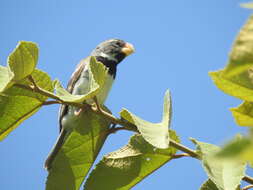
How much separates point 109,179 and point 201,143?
0.43 metres

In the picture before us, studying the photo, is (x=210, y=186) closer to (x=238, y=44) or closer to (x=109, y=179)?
(x=109, y=179)

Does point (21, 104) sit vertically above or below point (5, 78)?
below

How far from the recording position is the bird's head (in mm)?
4965

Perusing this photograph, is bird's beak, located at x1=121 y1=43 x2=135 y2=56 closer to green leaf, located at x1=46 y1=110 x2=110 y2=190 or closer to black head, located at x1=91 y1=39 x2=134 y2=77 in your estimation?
black head, located at x1=91 y1=39 x2=134 y2=77

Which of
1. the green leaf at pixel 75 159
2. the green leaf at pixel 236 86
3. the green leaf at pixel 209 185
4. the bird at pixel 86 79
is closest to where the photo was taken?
the green leaf at pixel 236 86

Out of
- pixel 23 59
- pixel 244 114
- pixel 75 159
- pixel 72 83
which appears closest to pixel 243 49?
pixel 244 114

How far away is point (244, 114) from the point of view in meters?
1.12

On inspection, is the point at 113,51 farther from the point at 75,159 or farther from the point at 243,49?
the point at 243,49

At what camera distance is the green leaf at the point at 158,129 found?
111cm

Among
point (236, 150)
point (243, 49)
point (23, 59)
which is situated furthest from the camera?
point (23, 59)

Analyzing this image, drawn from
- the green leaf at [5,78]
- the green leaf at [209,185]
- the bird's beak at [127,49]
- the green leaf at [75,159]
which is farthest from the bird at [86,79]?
the green leaf at [209,185]

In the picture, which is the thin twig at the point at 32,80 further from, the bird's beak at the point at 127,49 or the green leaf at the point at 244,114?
the bird's beak at the point at 127,49

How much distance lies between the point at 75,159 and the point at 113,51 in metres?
3.64

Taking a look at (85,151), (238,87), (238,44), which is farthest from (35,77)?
(238,44)
